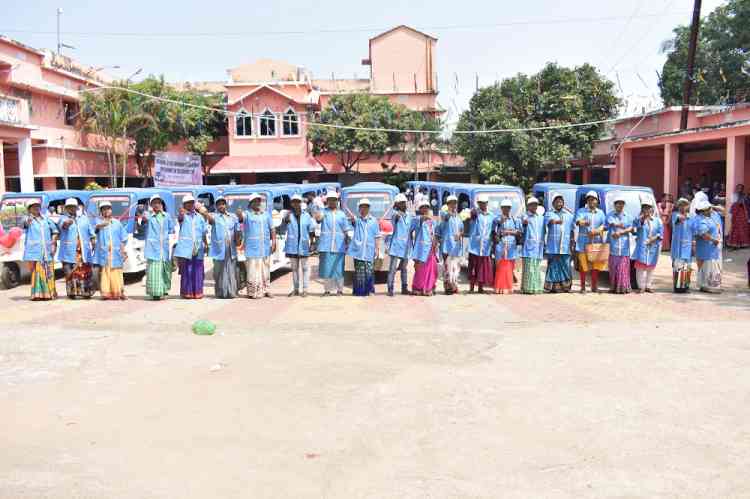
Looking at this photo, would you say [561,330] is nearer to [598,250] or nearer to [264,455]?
[598,250]

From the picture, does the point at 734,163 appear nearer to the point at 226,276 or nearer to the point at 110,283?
the point at 226,276

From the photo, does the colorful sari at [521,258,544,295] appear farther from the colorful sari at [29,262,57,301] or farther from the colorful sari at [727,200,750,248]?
the colorful sari at [727,200,750,248]

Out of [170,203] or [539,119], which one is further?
[539,119]

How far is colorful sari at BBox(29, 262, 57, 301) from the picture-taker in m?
11.7

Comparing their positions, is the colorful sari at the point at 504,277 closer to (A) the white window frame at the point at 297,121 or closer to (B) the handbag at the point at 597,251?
(B) the handbag at the point at 597,251

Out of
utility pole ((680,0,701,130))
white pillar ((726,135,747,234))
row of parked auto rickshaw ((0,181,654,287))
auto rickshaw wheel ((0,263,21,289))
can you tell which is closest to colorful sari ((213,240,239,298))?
row of parked auto rickshaw ((0,181,654,287))

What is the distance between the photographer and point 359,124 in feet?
112

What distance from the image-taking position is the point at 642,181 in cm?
2627

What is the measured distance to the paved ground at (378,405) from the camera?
4508 mm

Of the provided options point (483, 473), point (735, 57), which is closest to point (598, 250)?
point (483, 473)

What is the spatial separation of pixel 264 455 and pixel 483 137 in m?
24.4

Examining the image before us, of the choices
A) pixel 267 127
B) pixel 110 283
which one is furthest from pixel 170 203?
pixel 267 127

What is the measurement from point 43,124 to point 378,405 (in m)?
28.5

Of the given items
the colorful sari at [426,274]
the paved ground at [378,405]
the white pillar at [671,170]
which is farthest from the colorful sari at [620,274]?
the white pillar at [671,170]
